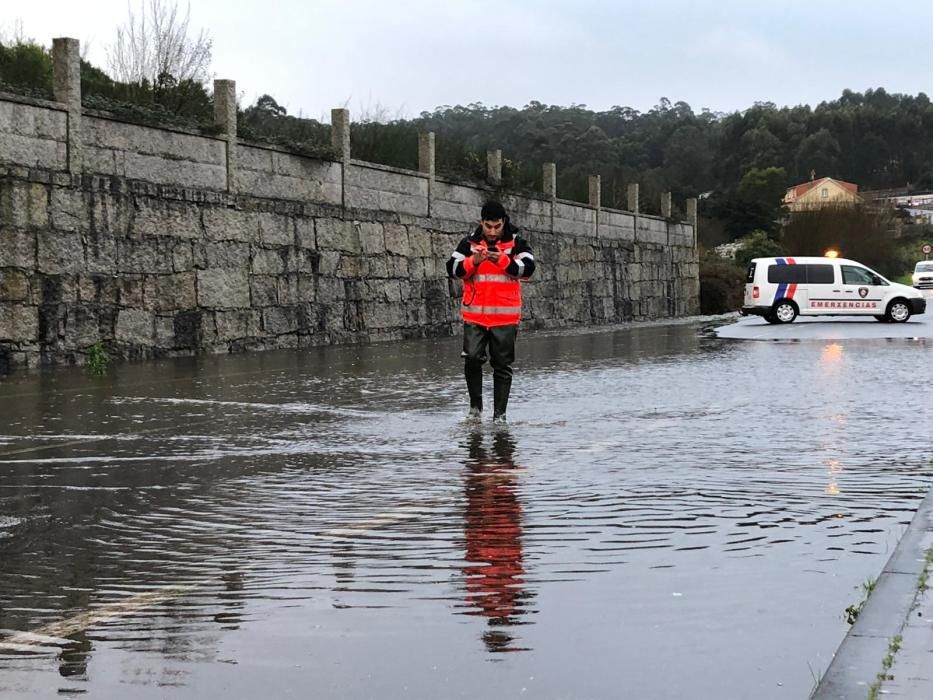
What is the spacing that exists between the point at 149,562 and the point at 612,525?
2126 millimetres

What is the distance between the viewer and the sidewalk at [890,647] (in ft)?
13.0

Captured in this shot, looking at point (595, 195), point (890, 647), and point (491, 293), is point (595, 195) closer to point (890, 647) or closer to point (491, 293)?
point (491, 293)

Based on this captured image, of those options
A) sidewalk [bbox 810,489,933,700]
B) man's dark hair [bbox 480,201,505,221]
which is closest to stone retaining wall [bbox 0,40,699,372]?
man's dark hair [bbox 480,201,505,221]

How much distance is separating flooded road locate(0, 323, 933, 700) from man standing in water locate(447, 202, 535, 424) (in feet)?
1.55

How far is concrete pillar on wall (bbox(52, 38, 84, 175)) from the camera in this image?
733 inches

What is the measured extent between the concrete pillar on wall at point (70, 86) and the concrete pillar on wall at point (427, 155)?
1186cm

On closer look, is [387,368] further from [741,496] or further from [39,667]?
[39,667]

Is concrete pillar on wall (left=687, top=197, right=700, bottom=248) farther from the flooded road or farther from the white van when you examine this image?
the flooded road

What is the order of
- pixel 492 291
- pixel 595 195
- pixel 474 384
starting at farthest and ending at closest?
pixel 595 195 < pixel 474 384 < pixel 492 291

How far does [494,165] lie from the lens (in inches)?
1340

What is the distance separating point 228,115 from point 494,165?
12.3 meters

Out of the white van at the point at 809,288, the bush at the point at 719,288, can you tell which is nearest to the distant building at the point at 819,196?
the bush at the point at 719,288

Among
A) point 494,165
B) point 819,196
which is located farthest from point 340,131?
point 819,196

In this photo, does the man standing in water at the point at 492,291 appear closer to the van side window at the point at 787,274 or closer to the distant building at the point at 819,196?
the van side window at the point at 787,274
